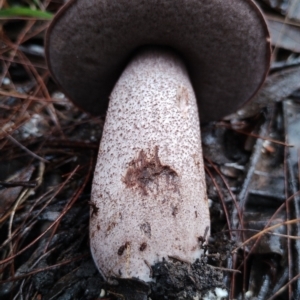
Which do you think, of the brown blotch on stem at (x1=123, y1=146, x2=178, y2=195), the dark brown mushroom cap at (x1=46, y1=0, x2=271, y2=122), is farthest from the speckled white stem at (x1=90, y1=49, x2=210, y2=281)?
the dark brown mushroom cap at (x1=46, y1=0, x2=271, y2=122)

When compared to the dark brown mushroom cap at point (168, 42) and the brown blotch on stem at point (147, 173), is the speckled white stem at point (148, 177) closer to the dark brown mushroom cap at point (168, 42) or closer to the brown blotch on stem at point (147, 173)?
the brown blotch on stem at point (147, 173)

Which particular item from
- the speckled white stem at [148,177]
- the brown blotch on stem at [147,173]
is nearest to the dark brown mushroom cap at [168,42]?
the speckled white stem at [148,177]

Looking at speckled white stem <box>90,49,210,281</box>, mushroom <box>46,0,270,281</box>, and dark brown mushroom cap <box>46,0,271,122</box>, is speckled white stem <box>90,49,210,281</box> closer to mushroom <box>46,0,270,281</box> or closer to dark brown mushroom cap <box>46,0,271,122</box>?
mushroom <box>46,0,270,281</box>

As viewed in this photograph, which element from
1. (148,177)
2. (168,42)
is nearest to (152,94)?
(168,42)

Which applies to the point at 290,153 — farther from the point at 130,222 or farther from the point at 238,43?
the point at 130,222

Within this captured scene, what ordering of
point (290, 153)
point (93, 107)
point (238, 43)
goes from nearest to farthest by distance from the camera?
point (238, 43), point (290, 153), point (93, 107)

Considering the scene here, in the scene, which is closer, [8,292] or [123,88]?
[8,292]

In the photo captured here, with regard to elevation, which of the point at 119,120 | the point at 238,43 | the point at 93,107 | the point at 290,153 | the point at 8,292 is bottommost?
the point at 8,292

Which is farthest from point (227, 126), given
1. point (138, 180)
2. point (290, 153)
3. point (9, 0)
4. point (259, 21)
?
point (9, 0)
